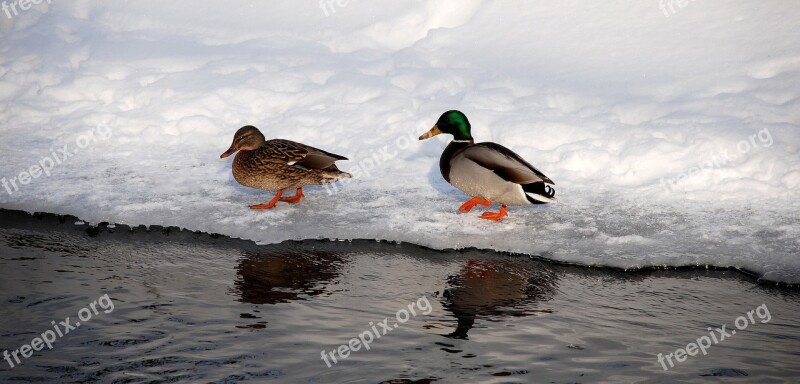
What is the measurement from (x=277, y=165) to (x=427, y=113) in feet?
9.23

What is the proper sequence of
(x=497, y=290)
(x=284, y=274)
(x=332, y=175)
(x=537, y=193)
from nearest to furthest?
(x=497, y=290) → (x=284, y=274) → (x=537, y=193) → (x=332, y=175)

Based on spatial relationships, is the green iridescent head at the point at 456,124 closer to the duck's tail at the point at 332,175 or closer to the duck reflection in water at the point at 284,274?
the duck's tail at the point at 332,175

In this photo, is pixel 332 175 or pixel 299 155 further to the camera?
pixel 332 175

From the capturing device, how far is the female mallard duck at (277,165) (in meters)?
7.64

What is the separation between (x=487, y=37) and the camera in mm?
11750

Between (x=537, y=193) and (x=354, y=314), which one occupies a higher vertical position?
(x=537, y=193)

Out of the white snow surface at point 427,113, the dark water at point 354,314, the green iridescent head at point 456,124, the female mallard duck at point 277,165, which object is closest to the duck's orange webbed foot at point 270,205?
the female mallard duck at point 277,165

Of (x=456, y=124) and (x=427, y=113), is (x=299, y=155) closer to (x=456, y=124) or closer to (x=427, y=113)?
(x=456, y=124)

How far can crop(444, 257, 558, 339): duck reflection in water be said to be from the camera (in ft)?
18.2

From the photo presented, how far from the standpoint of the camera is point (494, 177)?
741 cm

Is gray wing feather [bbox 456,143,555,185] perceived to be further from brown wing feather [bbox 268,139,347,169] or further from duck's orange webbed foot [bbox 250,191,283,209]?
duck's orange webbed foot [bbox 250,191,283,209]

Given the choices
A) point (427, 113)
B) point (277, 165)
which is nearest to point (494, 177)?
point (277, 165)

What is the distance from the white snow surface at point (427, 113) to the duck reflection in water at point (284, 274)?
1.54 ft

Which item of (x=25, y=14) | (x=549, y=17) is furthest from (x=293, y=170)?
(x=25, y=14)
